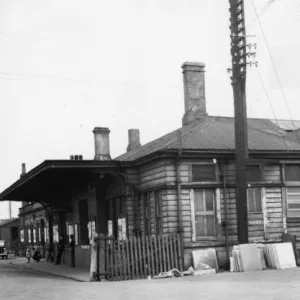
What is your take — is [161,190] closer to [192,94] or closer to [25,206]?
[192,94]

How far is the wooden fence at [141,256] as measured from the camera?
1892 centimetres

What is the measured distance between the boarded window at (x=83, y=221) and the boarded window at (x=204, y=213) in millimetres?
8663

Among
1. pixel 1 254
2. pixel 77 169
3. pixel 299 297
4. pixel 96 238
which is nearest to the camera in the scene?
pixel 299 297

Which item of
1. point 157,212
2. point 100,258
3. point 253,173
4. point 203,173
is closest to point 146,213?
point 157,212

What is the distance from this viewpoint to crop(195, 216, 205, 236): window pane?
2091 centimetres

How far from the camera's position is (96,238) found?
18781 mm

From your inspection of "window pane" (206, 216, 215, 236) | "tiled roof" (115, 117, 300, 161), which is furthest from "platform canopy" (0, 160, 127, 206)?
"window pane" (206, 216, 215, 236)

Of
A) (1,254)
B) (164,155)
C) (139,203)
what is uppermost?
(164,155)

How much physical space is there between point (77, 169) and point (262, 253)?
7.39 metres

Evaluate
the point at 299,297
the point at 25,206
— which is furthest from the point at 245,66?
the point at 25,206

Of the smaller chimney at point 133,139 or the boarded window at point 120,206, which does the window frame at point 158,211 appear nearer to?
the boarded window at point 120,206

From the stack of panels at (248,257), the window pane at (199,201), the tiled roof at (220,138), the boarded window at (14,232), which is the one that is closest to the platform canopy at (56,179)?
the tiled roof at (220,138)

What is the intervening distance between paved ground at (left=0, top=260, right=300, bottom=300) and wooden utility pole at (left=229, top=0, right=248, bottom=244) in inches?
73.3

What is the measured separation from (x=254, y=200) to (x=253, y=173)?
37.0 inches
